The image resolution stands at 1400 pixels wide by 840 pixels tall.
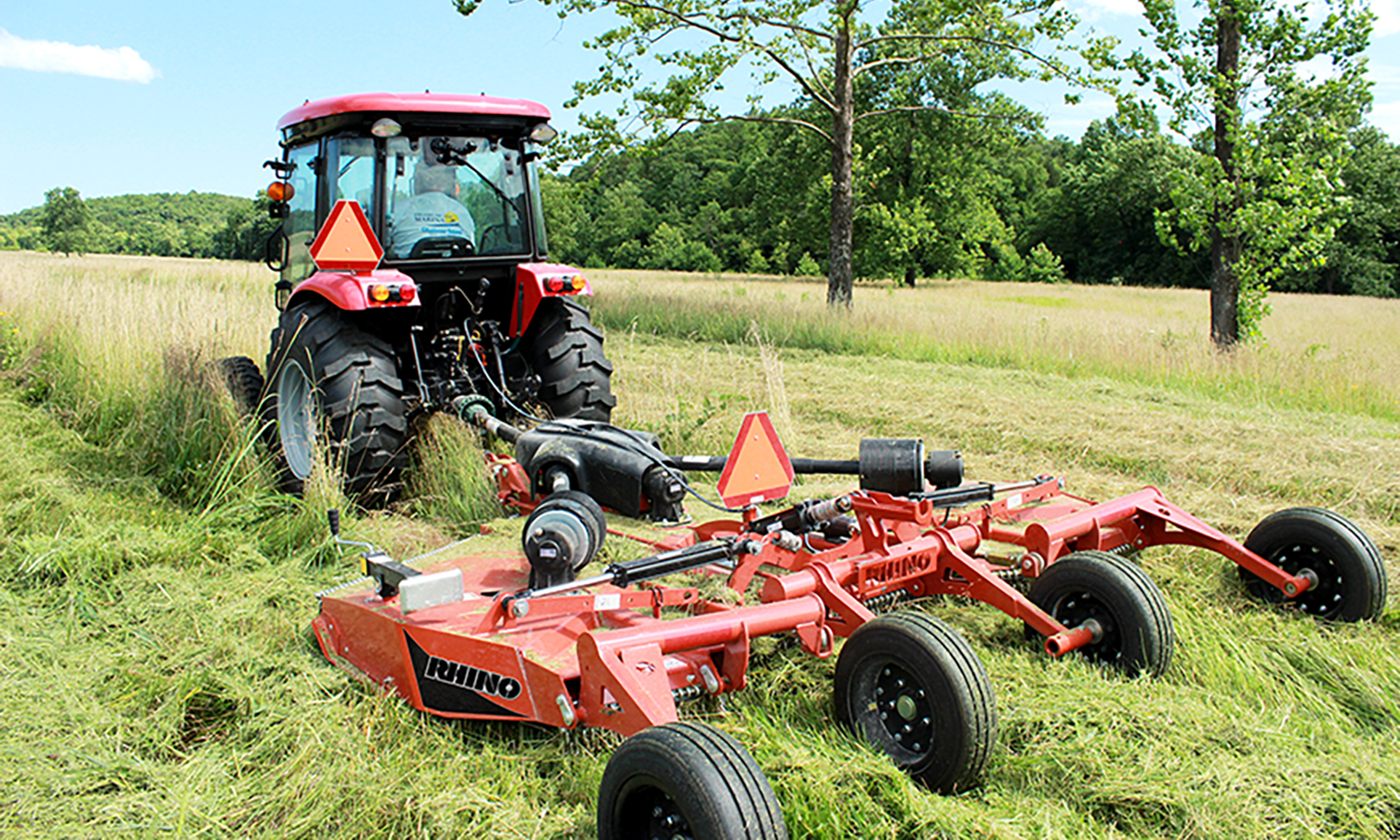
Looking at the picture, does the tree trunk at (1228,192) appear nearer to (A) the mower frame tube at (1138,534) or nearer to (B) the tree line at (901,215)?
(A) the mower frame tube at (1138,534)

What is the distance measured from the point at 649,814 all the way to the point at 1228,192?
10929 millimetres

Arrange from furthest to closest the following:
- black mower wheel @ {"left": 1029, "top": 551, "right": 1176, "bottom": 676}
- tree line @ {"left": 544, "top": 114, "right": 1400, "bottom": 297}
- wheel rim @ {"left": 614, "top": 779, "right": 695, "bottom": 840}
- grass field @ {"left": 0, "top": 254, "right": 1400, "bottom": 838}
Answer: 1. tree line @ {"left": 544, "top": 114, "right": 1400, "bottom": 297}
2. black mower wheel @ {"left": 1029, "top": 551, "right": 1176, "bottom": 676}
3. grass field @ {"left": 0, "top": 254, "right": 1400, "bottom": 838}
4. wheel rim @ {"left": 614, "top": 779, "right": 695, "bottom": 840}

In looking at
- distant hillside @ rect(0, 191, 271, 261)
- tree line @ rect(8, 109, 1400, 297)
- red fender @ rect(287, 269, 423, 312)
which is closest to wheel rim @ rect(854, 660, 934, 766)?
red fender @ rect(287, 269, 423, 312)

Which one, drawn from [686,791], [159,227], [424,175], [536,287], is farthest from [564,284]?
[159,227]

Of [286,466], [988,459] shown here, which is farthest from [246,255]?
[988,459]

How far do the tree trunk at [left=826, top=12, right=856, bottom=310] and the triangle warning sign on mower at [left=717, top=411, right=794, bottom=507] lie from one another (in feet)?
38.6

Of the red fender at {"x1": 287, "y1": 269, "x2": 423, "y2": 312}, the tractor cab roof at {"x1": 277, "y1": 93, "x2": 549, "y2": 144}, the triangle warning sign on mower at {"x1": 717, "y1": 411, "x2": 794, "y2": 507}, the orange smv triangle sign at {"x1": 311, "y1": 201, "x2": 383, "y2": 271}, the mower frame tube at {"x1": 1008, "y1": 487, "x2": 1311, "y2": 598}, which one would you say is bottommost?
the mower frame tube at {"x1": 1008, "y1": 487, "x2": 1311, "y2": 598}

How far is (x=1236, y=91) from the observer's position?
1063 centimetres

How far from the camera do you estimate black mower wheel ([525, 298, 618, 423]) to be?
5.91 m

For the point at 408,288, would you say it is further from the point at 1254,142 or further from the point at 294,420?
the point at 1254,142

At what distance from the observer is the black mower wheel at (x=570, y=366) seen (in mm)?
5910

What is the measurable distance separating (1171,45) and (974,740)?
11.0 metres

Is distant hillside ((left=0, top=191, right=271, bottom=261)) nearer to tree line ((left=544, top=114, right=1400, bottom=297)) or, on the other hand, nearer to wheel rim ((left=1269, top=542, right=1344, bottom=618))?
tree line ((left=544, top=114, right=1400, bottom=297))

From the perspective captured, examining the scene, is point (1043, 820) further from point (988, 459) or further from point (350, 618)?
point (988, 459)
